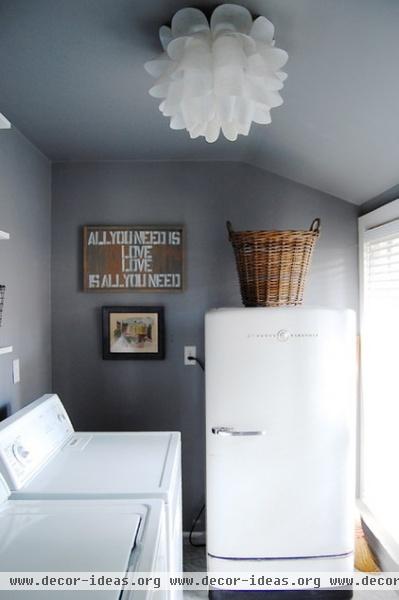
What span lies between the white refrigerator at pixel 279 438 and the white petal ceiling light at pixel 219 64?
3.07 feet

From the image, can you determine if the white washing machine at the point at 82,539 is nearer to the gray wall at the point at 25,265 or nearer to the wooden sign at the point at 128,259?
the gray wall at the point at 25,265

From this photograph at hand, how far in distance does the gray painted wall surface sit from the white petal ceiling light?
1211mm

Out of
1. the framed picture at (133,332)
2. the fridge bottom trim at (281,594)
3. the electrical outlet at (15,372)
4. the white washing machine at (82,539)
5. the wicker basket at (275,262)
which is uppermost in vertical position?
the wicker basket at (275,262)

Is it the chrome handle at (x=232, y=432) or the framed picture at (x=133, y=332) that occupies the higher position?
the framed picture at (x=133, y=332)

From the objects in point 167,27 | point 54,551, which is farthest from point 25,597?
point 167,27

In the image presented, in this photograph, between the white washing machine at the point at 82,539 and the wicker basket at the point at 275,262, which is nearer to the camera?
the white washing machine at the point at 82,539

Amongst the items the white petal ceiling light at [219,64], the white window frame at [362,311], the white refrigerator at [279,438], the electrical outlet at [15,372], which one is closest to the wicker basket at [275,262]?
the white refrigerator at [279,438]

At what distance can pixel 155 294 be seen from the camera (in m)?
2.46

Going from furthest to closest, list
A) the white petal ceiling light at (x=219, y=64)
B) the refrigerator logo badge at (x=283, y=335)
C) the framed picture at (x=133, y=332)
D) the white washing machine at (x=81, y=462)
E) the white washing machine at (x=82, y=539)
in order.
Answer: the framed picture at (x=133, y=332) < the refrigerator logo badge at (x=283, y=335) < the white washing machine at (x=81, y=462) < the white petal ceiling light at (x=219, y=64) < the white washing machine at (x=82, y=539)

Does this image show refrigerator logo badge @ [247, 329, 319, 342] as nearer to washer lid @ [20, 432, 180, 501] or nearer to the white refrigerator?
the white refrigerator

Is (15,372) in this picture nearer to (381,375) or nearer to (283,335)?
(283,335)

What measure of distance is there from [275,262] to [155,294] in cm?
80

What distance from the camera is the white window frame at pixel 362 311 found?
200 cm

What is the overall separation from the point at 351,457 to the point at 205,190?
160 centimetres
